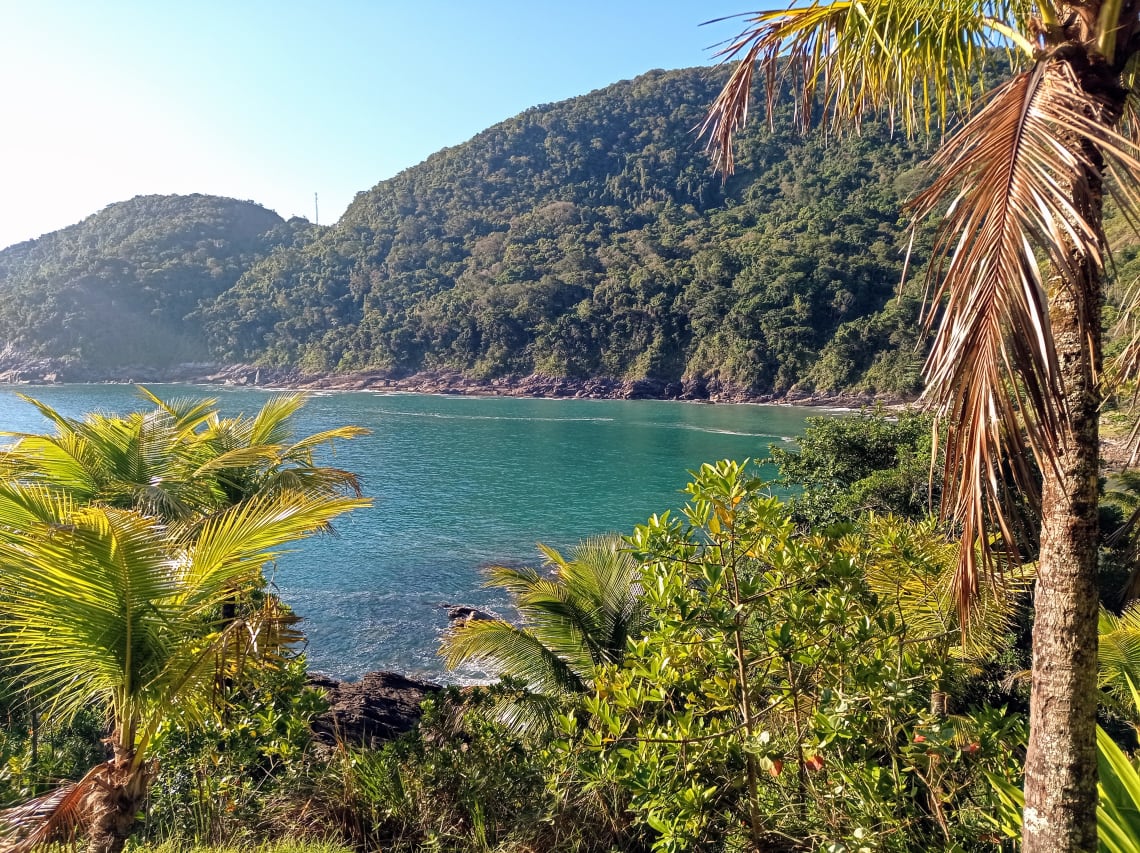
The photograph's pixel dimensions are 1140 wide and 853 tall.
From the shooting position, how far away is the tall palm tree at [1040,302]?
1.33 m

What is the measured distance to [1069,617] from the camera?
1.69 metres

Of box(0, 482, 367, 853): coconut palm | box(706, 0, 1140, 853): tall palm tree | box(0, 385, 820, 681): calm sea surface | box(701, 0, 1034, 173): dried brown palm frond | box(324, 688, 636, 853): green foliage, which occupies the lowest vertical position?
box(0, 385, 820, 681): calm sea surface

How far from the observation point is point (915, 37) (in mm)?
2154

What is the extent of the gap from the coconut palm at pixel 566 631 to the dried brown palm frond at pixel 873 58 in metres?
3.44

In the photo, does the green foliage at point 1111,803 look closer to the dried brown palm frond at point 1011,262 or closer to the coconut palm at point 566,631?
the dried brown palm frond at point 1011,262

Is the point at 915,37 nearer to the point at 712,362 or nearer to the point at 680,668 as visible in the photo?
the point at 680,668

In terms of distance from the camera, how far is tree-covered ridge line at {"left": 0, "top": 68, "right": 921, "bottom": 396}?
68250 mm

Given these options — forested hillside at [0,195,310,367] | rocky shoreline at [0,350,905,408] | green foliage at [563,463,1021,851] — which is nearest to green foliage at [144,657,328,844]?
green foliage at [563,463,1021,851]

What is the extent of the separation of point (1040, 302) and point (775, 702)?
80.8 inches

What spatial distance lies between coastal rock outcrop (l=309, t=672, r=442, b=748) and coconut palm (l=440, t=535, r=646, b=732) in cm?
371

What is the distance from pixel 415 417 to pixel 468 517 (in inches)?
1248

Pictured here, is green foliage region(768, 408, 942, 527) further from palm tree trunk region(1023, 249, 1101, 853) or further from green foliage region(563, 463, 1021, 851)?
palm tree trunk region(1023, 249, 1101, 853)

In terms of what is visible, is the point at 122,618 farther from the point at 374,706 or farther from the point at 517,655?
the point at 374,706

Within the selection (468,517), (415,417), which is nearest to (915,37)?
(468,517)
